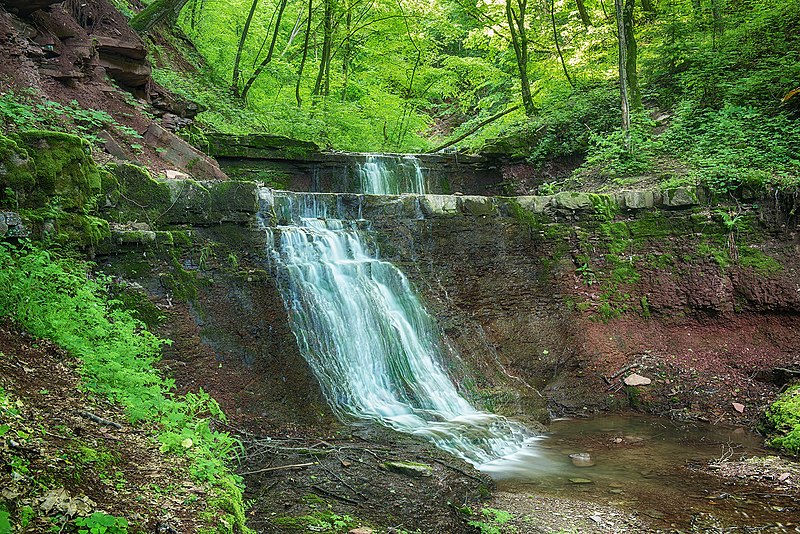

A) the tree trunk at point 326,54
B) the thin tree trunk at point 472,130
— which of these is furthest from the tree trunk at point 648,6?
the tree trunk at point 326,54

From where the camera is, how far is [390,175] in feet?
41.2

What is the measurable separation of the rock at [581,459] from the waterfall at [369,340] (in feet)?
2.13

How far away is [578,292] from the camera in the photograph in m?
9.77

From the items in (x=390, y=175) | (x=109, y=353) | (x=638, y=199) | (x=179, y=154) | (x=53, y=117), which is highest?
(x=53, y=117)

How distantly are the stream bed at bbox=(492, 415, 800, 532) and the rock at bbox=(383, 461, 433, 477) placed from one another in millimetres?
849

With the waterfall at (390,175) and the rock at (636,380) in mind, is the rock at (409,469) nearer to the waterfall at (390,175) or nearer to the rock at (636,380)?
the rock at (636,380)

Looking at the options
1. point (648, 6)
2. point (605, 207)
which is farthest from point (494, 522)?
point (648, 6)

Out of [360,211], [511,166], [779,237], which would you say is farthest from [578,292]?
[511,166]

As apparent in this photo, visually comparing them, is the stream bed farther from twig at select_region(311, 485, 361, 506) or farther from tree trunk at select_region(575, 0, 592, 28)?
tree trunk at select_region(575, 0, 592, 28)

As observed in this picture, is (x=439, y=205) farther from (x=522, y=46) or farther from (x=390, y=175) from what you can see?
(x=522, y=46)

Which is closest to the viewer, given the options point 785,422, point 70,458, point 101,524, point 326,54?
point 101,524

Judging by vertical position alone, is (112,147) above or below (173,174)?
above

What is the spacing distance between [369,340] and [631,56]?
32.5ft

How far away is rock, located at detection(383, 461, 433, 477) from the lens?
5234 mm
